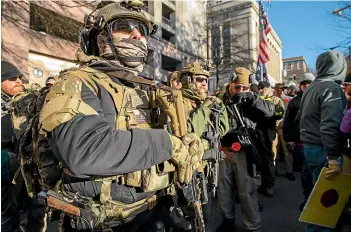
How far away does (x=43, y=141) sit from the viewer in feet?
4.74

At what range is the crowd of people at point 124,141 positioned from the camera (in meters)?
1.17

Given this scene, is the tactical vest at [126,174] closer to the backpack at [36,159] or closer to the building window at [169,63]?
the backpack at [36,159]

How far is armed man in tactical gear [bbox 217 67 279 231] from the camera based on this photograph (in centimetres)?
313

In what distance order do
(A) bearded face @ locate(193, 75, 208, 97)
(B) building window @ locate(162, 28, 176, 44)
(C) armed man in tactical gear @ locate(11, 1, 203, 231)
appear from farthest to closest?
(B) building window @ locate(162, 28, 176, 44)
(A) bearded face @ locate(193, 75, 208, 97)
(C) armed man in tactical gear @ locate(11, 1, 203, 231)

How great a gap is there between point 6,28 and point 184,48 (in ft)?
58.3

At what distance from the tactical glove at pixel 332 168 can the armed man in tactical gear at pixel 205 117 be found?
1.04 m

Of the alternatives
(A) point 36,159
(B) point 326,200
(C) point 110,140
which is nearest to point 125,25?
(C) point 110,140

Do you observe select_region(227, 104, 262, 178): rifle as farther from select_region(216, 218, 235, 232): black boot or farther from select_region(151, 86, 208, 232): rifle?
select_region(151, 86, 208, 232): rifle

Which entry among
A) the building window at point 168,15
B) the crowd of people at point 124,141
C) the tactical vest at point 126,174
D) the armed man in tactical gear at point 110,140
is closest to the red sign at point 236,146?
the crowd of people at point 124,141

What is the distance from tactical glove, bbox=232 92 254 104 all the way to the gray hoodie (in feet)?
2.01

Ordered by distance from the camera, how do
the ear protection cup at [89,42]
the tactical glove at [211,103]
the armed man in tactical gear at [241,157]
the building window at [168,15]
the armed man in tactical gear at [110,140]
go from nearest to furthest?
the armed man in tactical gear at [110,140], the ear protection cup at [89,42], the tactical glove at [211,103], the armed man in tactical gear at [241,157], the building window at [168,15]

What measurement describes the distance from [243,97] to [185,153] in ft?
6.76

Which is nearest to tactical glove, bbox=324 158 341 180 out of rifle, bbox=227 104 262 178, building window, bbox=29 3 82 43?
rifle, bbox=227 104 262 178

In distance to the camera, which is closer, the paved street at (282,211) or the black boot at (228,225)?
the black boot at (228,225)
